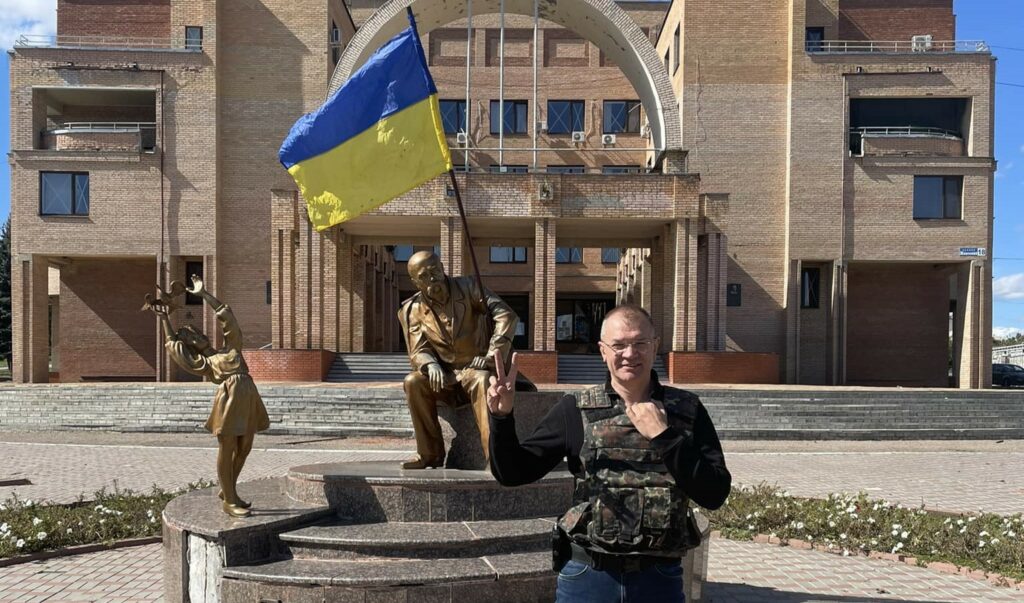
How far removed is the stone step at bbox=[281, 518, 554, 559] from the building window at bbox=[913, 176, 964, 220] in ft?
89.9

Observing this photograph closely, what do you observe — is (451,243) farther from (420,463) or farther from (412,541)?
(412,541)

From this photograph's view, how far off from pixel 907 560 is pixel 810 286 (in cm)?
2448

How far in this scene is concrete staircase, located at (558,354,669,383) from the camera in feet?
81.5

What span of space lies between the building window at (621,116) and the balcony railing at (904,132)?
9990 millimetres

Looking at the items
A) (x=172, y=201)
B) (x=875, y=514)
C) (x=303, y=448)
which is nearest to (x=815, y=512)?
(x=875, y=514)

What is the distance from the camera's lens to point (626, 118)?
37156 millimetres

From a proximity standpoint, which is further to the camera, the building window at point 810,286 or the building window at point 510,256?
the building window at point 510,256

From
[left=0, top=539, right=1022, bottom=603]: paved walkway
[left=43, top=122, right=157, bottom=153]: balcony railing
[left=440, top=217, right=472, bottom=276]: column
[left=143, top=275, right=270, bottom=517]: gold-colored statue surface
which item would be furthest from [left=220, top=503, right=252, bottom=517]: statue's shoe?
[left=43, top=122, right=157, bottom=153]: balcony railing

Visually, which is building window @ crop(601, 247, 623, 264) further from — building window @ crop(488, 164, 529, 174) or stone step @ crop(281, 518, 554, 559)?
stone step @ crop(281, 518, 554, 559)

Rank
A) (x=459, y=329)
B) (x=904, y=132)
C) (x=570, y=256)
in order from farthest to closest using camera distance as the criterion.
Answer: (x=570, y=256) → (x=904, y=132) → (x=459, y=329)

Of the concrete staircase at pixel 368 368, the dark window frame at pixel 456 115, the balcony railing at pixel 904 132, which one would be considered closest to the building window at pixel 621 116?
the dark window frame at pixel 456 115

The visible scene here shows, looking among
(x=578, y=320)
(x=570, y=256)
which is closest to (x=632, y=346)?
(x=570, y=256)

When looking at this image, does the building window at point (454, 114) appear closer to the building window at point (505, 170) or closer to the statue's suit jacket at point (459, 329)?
the building window at point (505, 170)

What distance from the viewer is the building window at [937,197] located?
28.5 meters
